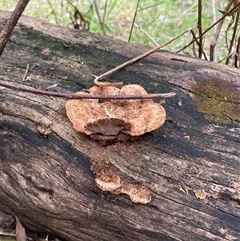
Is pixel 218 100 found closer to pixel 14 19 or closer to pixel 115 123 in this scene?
pixel 115 123

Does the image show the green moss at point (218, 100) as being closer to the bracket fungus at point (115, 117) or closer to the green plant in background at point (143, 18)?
the bracket fungus at point (115, 117)

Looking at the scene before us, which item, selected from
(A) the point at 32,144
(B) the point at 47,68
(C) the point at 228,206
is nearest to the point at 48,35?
(B) the point at 47,68

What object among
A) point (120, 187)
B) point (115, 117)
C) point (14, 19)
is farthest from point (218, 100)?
point (14, 19)

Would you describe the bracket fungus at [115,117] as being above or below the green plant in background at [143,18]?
below

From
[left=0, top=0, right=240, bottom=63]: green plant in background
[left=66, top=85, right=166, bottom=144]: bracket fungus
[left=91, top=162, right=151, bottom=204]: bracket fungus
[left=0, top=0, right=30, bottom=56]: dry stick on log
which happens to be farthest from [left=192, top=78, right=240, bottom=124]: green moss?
[left=0, top=0, right=240, bottom=63]: green plant in background

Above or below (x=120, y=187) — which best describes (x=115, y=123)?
above

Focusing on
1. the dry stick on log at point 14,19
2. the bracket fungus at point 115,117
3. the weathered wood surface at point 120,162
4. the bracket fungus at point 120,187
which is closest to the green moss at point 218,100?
the weathered wood surface at point 120,162
